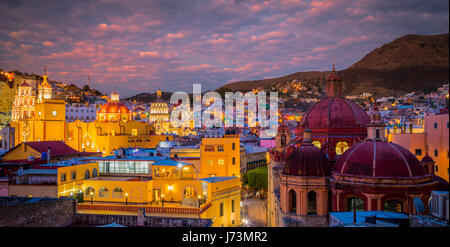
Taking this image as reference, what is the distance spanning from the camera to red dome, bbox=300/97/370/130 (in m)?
26.2

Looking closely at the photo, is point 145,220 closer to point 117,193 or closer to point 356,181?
point 117,193

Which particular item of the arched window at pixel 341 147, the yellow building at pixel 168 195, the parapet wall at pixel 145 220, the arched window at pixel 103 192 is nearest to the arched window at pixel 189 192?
the yellow building at pixel 168 195

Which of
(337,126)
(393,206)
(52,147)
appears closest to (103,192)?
(52,147)

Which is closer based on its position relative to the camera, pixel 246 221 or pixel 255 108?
pixel 246 221

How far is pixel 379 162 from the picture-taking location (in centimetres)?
1861

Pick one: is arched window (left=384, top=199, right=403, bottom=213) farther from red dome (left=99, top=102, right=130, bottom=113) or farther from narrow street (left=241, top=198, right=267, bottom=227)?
red dome (left=99, top=102, right=130, bottom=113)

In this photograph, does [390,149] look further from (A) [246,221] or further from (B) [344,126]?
(A) [246,221]

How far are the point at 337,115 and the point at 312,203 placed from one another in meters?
8.64

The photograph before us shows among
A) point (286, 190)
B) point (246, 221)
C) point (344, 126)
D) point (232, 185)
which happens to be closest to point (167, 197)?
point (232, 185)

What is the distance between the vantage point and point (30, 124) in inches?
2144

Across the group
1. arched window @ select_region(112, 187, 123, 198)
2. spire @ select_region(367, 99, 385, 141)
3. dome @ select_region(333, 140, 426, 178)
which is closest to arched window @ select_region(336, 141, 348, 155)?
spire @ select_region(367, 99, 385, 141)

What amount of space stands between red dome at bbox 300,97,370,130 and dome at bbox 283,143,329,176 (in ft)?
20.3

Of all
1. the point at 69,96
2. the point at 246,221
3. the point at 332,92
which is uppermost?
the point at 69,96

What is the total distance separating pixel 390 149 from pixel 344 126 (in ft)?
23.8
